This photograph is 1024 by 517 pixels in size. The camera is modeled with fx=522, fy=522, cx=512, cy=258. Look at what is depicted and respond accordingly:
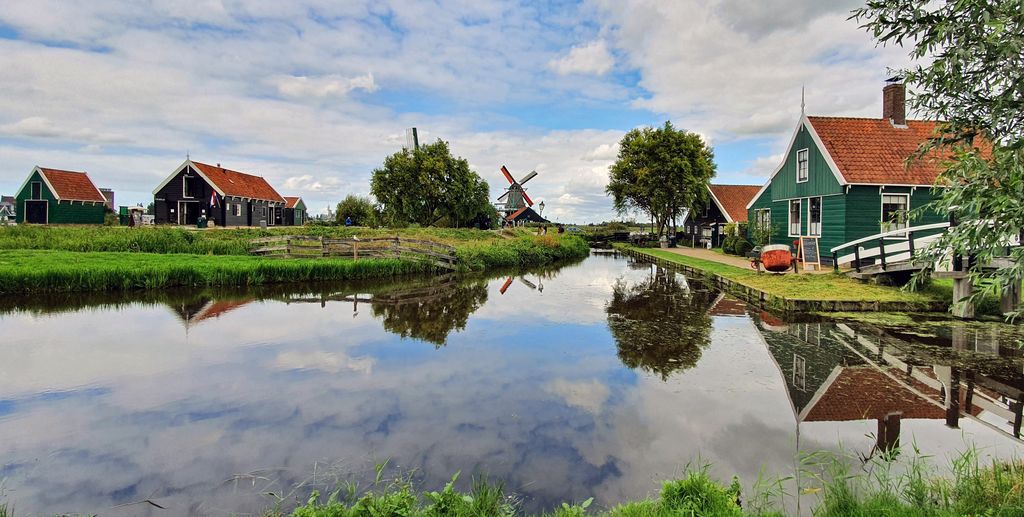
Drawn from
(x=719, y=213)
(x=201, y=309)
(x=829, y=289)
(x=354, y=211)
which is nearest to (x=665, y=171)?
(x=719, y=213)

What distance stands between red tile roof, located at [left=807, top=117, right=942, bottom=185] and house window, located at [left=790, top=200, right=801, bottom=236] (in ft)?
10.4

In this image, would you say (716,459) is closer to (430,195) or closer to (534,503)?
(534,503)

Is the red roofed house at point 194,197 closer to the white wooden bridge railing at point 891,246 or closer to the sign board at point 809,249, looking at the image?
the sign board at point 809,249

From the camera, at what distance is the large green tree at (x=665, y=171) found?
40.2 metres

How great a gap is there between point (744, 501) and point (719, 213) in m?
36.6

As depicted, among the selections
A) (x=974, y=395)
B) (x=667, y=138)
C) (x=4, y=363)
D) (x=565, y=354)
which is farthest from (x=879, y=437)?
(x=667, y=138)

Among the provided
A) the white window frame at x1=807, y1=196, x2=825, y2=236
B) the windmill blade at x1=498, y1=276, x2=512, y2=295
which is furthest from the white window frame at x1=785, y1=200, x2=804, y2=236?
the windmill blade at x1=498, y1=276, x2=512, y2=295

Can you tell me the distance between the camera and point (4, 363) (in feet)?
26.0

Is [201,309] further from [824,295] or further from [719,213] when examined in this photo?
[719,213]

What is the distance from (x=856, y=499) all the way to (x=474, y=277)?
61.3 feet

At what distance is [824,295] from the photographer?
13000 mm

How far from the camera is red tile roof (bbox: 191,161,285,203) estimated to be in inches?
1602

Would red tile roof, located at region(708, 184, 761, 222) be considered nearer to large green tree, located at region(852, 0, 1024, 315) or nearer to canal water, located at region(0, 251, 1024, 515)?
canal water, located at region(0, 251, 1024, 515)

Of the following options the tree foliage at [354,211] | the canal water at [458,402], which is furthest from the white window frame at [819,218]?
the tree foliage at [354,211]
